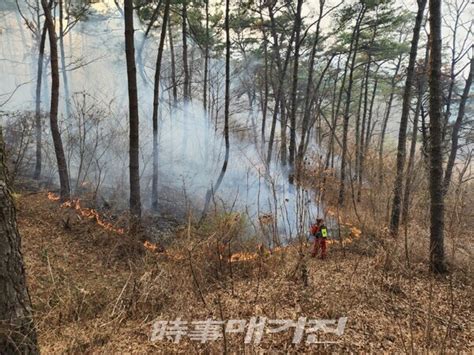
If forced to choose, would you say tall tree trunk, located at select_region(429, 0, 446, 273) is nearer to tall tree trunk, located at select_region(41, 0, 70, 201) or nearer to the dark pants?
the dark pants

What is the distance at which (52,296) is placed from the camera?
171 inches

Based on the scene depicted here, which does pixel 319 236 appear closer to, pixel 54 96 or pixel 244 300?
pixel 244 300

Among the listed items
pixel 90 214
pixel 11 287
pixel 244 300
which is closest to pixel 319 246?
pixel 244 300

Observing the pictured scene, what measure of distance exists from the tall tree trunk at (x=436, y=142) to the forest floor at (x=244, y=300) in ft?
1.77

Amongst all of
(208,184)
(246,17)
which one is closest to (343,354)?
(208,184)

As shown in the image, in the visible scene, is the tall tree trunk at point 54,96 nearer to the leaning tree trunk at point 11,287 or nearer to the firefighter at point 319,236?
the firefighter at point 319,236

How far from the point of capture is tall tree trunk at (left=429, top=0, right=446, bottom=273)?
5398 mm

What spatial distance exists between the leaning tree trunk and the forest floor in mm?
1087

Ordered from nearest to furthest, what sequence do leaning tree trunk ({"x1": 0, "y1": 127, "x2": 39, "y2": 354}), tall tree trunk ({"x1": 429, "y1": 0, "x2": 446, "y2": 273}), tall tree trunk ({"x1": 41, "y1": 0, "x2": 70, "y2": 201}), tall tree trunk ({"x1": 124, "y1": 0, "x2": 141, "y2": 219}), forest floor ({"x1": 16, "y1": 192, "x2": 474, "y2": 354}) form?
leaning tree trunk ({"x1": 0, "y1": 127, "x2": 39, "y2": 354}) < forest floor ({"x1": 16, "y1": 192, "x2": 474, "y2": 354}) < tall tree trunk ({"x1": 429, "y1": 0, "x2": 446, "y2": 273}) < tall tree trunk ({"x1": 124, "y1": 0, "x2": 141, "y2": 219}) < tall tree trunk ({"x1": 41, "y1": 0, "x2": 70, "y2": 201})

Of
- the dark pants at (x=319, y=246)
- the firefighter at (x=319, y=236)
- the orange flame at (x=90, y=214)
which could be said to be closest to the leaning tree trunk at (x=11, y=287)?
the firefighter at (x=319, y=236)

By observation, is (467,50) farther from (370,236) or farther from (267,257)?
(267,257)

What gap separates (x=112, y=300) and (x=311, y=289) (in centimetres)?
311

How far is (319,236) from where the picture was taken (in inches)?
274

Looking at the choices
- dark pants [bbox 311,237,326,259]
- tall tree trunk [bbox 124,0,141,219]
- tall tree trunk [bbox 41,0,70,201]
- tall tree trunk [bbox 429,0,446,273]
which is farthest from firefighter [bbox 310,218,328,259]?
tall tree trunk [bbox 41,0,70,201]
